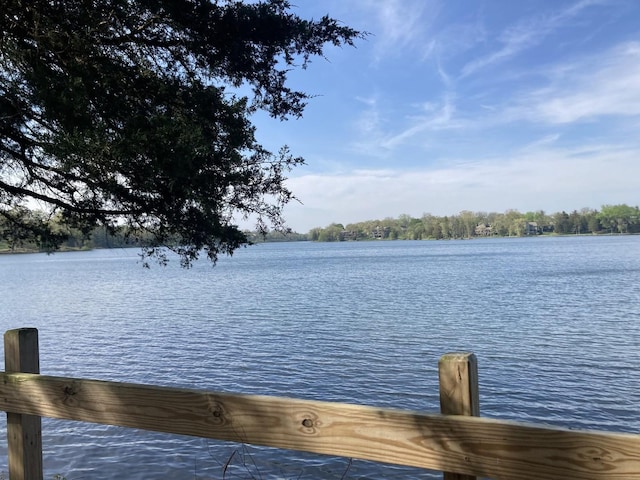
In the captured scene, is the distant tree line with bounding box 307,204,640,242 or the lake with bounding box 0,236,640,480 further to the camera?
the distant tree line with bounding box 307,204,640,242

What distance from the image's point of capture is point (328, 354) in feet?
48.8

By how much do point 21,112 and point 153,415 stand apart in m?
3.20

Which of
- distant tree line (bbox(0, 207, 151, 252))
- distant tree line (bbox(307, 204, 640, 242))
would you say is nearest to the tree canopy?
distant tree line (bbox(0, 207, 151, 252))

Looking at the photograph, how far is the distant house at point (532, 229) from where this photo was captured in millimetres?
176062

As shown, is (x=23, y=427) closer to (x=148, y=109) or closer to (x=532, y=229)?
(x=148, y=109)

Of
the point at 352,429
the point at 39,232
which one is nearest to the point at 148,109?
the point at 39,232

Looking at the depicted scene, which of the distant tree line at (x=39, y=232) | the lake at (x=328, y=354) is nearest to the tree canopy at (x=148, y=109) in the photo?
the distant tree line at (x=39, y=232)

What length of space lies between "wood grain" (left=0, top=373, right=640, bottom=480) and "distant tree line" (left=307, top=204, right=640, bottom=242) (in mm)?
177477

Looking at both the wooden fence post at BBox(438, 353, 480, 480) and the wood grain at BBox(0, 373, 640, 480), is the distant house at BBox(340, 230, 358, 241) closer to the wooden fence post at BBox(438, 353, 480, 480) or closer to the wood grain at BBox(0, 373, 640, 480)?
the wood grain at BBox(0, 373, 640, 480)

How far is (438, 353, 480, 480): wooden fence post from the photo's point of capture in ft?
5.62

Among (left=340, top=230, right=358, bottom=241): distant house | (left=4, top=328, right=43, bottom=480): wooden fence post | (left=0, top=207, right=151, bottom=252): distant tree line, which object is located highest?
(left=340, top=230, right=358, bottom=241): distant house

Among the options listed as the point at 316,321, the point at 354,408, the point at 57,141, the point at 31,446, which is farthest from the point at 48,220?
the point at 316,321

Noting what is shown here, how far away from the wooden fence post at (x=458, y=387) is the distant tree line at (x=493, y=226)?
582 ft

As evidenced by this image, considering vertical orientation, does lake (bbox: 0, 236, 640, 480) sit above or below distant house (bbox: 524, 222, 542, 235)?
below
